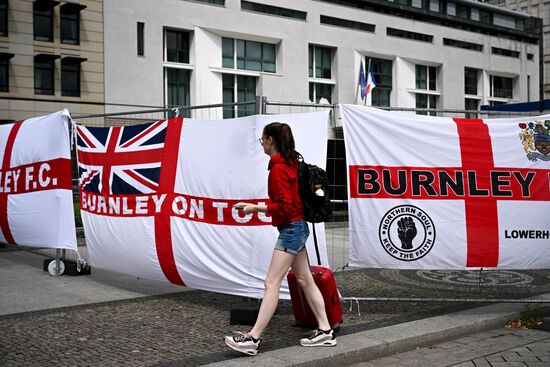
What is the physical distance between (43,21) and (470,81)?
1869 inches

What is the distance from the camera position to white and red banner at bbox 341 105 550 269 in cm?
691

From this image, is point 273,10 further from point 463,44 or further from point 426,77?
point 463,44

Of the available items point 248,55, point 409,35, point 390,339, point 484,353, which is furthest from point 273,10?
point 484,353

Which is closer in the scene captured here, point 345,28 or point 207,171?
point 207,171

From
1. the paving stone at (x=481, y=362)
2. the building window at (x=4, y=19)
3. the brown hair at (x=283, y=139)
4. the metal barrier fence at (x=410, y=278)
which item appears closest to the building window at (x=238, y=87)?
the building window at (x=4, y=19)

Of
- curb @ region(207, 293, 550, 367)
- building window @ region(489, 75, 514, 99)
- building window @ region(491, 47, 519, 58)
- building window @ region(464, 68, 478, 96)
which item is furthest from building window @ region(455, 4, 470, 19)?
curb @ region(207, 293, 550, 367)

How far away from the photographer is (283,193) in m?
5.40

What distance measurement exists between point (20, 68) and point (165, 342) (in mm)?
38769

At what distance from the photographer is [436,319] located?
22.0 feet

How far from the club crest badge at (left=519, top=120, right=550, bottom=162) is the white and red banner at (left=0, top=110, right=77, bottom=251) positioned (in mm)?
6325

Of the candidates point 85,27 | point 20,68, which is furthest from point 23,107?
point 85,27

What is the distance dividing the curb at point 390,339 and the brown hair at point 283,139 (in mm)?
1714

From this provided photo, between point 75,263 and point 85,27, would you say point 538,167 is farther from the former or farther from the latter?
point 85,27

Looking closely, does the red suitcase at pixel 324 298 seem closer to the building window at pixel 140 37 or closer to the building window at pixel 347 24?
the building window at pixel 140 37
